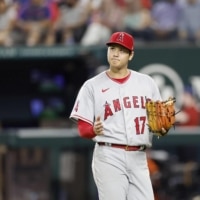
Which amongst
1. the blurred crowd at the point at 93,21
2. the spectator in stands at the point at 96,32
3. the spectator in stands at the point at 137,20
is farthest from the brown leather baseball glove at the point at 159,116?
the spectator in stands at the point at 137,20

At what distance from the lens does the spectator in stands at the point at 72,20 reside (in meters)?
14.1

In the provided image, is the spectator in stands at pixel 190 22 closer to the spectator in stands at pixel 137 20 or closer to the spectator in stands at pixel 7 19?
the spectator in stands at pixel 137 20

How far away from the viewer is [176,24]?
1444 cm

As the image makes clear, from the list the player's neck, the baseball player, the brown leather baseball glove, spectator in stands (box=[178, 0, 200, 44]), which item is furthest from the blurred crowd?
the brown leather baseball glove

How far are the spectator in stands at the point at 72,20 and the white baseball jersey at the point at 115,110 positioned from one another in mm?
6328

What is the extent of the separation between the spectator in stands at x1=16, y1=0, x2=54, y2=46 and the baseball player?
625 cm

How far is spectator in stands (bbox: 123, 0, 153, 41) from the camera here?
46.6 feet

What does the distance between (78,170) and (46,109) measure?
1207 mm

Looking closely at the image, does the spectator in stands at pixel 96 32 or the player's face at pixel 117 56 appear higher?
the spectator in stands at pixel 96 32

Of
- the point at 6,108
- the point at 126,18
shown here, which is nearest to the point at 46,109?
the point at 6,108

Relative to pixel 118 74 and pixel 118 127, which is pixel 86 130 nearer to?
pixel 118 127

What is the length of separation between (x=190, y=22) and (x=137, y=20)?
2.60 ft

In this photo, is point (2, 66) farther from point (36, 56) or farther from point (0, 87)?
point (36, 56)

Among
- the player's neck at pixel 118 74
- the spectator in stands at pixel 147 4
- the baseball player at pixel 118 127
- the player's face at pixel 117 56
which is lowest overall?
the baseball player at pixel 118 127
